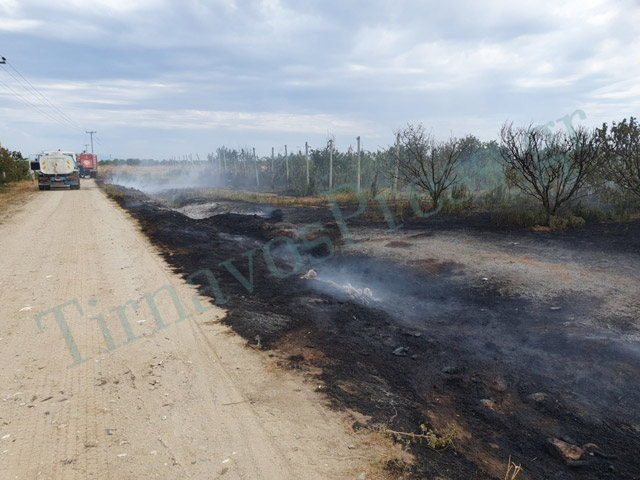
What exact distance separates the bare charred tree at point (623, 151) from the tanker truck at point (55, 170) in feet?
97.7

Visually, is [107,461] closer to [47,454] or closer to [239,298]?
[47,454]

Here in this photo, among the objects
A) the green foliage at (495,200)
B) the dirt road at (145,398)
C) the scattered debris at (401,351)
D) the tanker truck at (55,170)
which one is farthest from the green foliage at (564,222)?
the tanker truck at (55,170)

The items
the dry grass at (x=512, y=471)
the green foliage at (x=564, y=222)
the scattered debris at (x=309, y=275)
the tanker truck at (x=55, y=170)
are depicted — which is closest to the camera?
the dry grass at (x=512, y=471)

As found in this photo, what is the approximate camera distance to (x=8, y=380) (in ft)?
12.5

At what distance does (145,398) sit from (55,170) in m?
29.6

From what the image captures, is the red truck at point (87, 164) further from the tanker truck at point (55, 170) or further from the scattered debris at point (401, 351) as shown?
the scattered debris at point (401, 351)

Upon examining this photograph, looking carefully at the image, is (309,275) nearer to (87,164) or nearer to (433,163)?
(433,163)

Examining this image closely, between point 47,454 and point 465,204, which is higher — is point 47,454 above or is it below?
below

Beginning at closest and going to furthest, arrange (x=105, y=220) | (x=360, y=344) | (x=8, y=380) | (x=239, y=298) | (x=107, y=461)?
(x=107, y=461) < (x=8, y=380) < (x=360, y=344) < (x=239, y=298) < (x=105, y=220)

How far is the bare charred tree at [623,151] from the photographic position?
11586 millimetres

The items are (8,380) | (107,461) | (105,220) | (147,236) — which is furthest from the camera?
(105,220)

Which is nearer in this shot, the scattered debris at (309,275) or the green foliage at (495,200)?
the scattered debris at (309,275)

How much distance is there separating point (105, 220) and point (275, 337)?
11.4 metres

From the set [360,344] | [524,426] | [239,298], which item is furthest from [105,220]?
[524,426]
